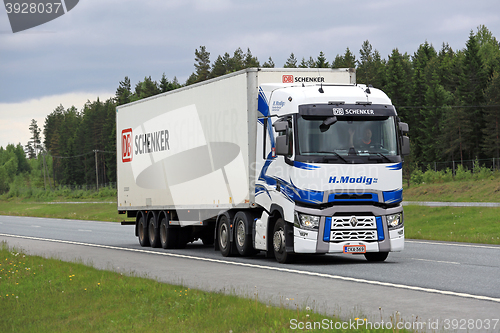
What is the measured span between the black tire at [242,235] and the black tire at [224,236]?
11.3 inches

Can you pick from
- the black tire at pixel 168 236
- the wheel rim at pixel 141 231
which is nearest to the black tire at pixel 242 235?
the black tire at pixel 168 236

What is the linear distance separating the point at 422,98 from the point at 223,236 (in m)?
94.4

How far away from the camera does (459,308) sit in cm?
964

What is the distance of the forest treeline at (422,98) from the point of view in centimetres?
8738

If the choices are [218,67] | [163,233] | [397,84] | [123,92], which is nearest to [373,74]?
[397,84]

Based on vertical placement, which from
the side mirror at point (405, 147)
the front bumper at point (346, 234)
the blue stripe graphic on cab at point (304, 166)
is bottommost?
the front bumper at point (346, 234)

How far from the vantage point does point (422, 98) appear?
109062mm

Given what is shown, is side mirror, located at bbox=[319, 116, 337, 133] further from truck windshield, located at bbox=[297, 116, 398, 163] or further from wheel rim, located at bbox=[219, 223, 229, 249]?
wheel rim, located at bbox=[219, 223, 229, 249]

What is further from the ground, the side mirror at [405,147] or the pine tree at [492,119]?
the pine tree at [492,119]

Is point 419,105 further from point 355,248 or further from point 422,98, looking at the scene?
point 355,248

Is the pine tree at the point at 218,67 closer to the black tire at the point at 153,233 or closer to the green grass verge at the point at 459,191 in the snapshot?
the green grass verge at the point at 459,191

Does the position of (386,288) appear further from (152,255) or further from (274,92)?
(152,255)

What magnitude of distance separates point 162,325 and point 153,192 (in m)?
14.4

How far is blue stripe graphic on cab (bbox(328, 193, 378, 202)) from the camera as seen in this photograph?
50.8 feet
